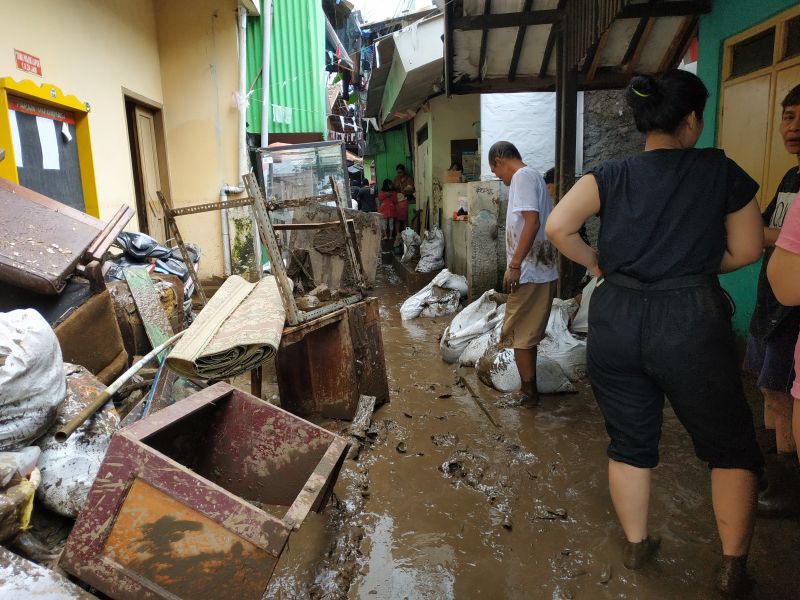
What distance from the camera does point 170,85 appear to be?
24.6ft

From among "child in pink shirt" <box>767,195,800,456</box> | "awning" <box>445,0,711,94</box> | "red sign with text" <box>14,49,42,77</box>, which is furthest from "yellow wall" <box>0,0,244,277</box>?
"child in pink shirt" <box>767,195,800,456</box>

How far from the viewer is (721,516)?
1918 mm

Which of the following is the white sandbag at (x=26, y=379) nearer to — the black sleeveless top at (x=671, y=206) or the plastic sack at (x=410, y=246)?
the black sleeveless top at (x=671, y=206)

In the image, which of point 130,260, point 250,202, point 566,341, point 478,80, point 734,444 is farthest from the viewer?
point 478,80

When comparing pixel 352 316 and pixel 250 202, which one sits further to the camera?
pixel 352 316

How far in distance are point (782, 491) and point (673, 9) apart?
3477 millimetres

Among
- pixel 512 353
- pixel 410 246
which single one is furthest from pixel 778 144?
pixel 410 246

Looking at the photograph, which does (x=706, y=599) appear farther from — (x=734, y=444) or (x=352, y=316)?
(x=352, y=316)

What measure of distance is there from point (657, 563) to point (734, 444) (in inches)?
24.8

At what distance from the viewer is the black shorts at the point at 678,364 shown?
5.95 ft

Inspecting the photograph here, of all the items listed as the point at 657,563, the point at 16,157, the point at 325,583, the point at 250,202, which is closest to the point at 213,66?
the point at 16,157

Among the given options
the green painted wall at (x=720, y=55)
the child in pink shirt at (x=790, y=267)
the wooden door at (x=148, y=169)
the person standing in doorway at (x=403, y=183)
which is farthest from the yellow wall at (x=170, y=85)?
the person standing in doorway at (x=403, y=183)

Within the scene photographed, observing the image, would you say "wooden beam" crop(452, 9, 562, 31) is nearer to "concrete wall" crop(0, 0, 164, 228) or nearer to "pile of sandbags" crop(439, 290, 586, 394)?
"pile of sandbags" crop(439, 290, 586, 394)

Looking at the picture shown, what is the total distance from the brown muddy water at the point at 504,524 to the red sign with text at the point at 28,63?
3863mm
